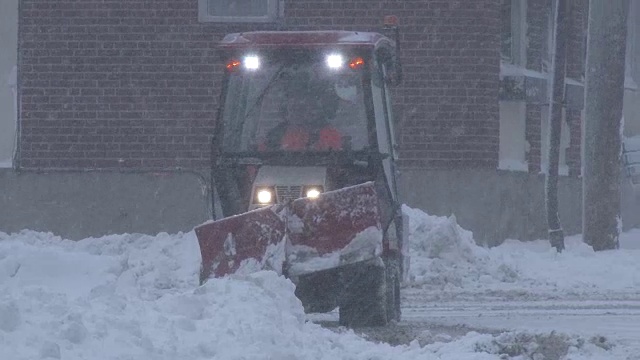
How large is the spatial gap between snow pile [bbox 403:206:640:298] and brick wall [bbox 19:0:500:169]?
283cm

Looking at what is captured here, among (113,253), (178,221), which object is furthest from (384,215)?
(178,221)

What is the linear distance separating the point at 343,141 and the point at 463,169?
30.0 feet

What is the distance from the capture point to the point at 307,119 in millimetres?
11750

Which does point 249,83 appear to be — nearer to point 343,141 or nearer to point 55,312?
point 343,141

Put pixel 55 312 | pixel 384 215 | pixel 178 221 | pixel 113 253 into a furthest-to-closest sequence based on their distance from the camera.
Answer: pixel 178 221
pixel 113 253
pixel 384 215
pixel 55 312

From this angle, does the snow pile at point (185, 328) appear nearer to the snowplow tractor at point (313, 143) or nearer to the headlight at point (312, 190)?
the snowplow tractor at point (313, 143)

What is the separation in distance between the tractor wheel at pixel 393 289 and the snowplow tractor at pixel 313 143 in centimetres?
1

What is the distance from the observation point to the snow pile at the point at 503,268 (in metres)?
15.3

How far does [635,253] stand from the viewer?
18.1 meters

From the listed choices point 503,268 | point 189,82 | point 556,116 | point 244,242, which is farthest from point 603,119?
point 244,242

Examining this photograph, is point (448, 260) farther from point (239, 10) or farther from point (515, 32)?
point (515, 32)

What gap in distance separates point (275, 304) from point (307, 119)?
2.80 metres

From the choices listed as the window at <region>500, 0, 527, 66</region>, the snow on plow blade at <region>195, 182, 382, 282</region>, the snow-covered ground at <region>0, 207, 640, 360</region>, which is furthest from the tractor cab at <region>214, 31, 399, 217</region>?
the window at <region>500, 0, 527, 66</region>

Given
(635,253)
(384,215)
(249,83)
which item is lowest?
(635,253)
